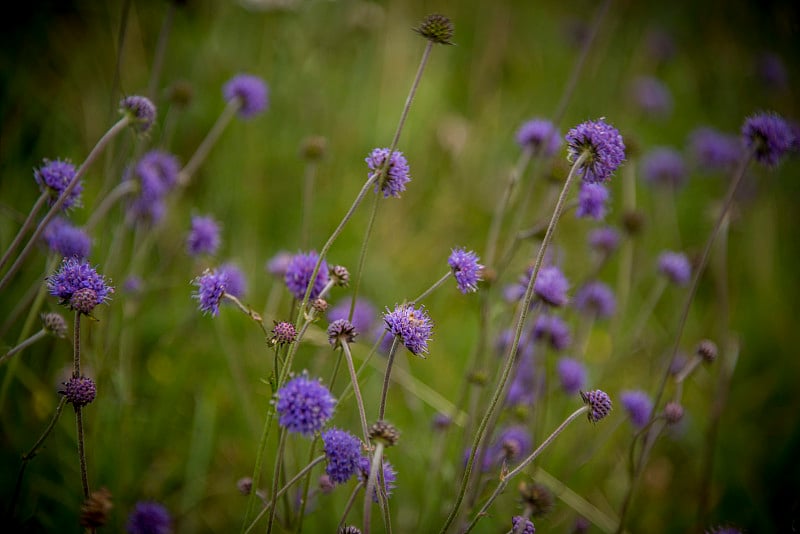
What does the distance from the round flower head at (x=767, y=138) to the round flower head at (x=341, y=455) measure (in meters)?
1.58

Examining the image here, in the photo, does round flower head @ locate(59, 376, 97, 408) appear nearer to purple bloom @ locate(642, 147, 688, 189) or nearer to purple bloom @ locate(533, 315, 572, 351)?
purple bloom @ locate(533, 315, 572, 351)

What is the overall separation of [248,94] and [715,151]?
2946 mm

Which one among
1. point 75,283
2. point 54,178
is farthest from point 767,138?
point 54,178

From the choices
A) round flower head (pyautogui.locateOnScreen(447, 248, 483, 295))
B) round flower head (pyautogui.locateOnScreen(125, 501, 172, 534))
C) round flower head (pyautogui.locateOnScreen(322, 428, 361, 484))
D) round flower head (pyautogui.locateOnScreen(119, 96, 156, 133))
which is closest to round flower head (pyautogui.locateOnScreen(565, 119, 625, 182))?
round flower head (pyautogui.locateOnScreen(447, 248, 483, 295))

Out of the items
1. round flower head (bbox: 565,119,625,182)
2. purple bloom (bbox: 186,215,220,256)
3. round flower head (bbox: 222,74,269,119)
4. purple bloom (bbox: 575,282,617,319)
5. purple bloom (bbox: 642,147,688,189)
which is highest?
purple bloom (bbox: 642,147,688,189)

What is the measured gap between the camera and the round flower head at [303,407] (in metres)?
1.21

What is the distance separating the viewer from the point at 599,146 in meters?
1.35

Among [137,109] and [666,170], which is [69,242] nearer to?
[137,109]

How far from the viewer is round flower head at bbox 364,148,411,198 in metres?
1.46

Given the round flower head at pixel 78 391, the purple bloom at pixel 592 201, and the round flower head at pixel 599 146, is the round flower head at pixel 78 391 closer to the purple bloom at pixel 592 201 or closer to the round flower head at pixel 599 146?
the round flower head at pixel 599 146

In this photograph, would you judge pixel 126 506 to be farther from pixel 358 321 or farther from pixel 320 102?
pixel 320 102

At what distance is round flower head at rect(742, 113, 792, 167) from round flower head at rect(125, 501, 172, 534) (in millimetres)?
2228

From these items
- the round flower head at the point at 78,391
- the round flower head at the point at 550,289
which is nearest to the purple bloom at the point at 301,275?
the round flower head at the point at 78,391

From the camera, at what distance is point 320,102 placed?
4.07 meters
